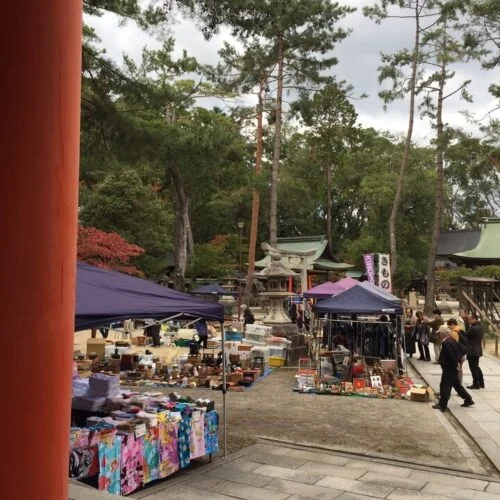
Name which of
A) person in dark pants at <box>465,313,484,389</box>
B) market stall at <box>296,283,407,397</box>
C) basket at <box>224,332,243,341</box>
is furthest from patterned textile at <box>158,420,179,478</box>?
basket at <box>224,332,243,341</box>

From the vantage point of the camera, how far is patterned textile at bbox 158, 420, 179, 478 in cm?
561

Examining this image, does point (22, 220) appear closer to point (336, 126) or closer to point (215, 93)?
point (215, 93)

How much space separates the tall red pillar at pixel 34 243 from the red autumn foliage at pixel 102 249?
18702 mm

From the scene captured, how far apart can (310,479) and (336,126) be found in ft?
133

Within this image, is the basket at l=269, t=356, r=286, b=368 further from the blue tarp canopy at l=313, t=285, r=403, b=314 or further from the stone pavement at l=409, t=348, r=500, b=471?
the stone pavement at l=409, t=348, r=500, b=471

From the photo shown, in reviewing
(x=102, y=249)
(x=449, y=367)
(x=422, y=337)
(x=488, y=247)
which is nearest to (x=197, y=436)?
(x=449, y=367)

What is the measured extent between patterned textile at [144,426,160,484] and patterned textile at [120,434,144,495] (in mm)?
62

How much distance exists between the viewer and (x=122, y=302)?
5.64 m

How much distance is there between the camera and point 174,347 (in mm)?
18125

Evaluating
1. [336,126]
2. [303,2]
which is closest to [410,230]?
[336,126]

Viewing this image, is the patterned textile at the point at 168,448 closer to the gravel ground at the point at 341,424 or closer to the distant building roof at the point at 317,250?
the gravel ground at the point at 341,424

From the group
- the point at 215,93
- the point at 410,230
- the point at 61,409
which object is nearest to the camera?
the point at 61,409

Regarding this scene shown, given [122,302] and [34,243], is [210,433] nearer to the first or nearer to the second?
[122,302]

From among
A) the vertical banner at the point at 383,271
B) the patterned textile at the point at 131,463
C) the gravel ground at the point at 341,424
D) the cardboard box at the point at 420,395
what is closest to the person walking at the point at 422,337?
the vertical banner at the point at 383,271
